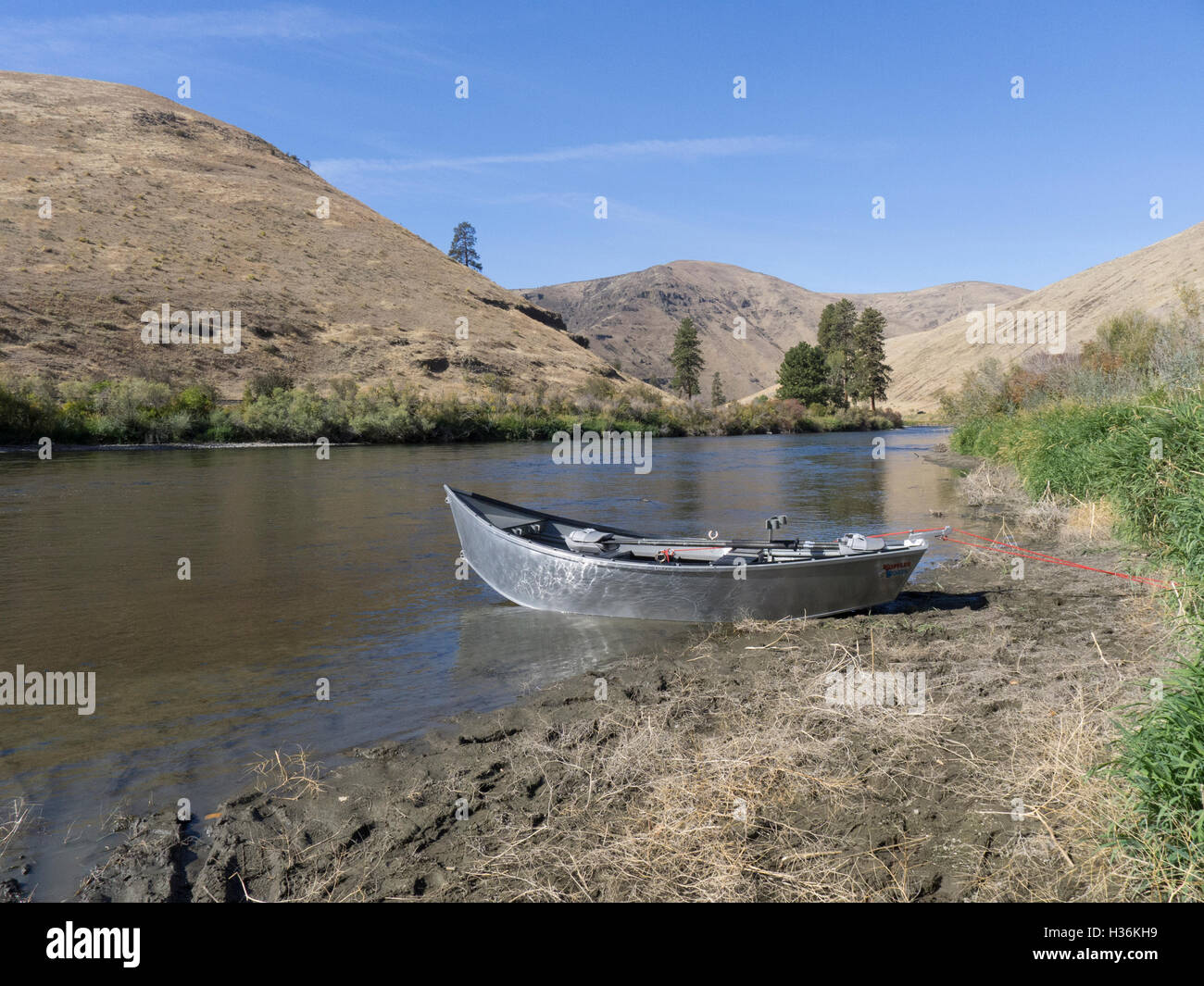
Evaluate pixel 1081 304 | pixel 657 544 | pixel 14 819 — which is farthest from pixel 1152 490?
pixel 1081 304

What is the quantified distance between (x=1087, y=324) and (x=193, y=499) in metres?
125

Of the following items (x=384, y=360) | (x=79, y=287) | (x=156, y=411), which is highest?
(x=79, y=287)

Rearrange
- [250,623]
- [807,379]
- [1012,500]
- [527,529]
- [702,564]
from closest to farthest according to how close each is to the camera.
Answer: [702,564], [250,623], [527,529], [1012,500], [807,379]

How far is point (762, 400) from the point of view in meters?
88.4

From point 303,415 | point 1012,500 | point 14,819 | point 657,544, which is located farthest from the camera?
point 303,415

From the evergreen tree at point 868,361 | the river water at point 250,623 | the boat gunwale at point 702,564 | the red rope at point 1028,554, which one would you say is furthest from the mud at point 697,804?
the evergreen tree at point 868,361

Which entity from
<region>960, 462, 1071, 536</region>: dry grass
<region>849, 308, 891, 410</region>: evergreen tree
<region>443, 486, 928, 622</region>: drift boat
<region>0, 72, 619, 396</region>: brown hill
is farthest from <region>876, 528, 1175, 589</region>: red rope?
<region>849, 308, 891, 410</region>: evergreen tree

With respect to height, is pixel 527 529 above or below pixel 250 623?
above

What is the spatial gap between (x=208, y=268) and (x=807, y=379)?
217 feet

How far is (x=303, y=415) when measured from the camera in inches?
2047

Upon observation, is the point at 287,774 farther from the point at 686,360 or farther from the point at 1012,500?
the point at 686,360

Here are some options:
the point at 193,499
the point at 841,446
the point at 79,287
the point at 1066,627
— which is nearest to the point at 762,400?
the point at 841,446

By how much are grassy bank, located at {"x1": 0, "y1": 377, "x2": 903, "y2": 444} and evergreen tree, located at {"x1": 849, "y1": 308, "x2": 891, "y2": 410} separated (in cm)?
2615
